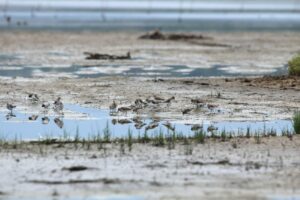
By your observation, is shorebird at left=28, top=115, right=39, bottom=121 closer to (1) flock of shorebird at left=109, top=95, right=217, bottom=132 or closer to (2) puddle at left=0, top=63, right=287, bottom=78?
(1) flock of shorebird at left=109, top=95, right=217, bottom=132

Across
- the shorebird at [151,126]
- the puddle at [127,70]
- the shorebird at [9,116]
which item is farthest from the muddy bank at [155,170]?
the puddle at [127,70]

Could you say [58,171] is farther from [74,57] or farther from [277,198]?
[74,57]

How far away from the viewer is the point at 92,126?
19.2 m

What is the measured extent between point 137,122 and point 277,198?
7.60m

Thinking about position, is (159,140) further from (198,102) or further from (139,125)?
(198,102)

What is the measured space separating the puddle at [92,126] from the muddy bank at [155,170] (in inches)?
67.1

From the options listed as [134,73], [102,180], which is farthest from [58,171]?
[134,73]

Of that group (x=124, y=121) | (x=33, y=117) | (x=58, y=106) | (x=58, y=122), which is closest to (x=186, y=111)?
(x=124, y=121)

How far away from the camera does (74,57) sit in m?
41.0

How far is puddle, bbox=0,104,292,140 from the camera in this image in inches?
709

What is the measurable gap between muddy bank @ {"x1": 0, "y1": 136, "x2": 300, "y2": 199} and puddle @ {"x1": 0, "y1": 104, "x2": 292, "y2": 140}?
1.70 m

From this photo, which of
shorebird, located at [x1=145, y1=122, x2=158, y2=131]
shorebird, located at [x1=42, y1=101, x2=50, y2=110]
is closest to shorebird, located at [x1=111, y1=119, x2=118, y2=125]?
shorebird, located at [x1=145, y1=122, x2=158, y2=131]

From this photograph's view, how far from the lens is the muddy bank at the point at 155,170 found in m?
12.6

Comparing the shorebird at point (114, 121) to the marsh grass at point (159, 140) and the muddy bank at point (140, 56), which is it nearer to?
the marsh grass at point (159, 140)
